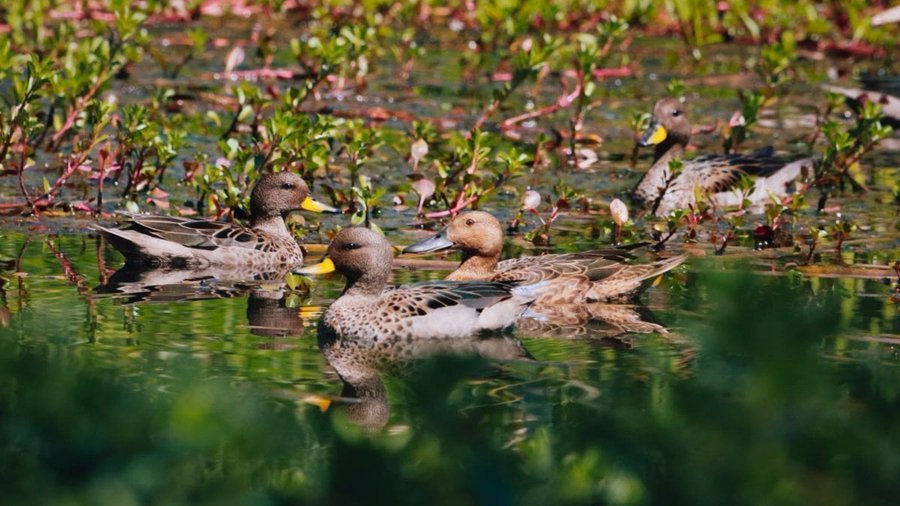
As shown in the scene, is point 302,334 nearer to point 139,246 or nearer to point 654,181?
point 139,246

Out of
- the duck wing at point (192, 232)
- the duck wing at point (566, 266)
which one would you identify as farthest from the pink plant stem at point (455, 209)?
the duck wing at point (566, 266)

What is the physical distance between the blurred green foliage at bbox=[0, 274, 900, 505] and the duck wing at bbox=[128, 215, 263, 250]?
5299 millimetres

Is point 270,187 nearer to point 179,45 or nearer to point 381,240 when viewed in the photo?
point 381,240

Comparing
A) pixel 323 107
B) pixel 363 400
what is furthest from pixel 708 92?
pixel 363 400

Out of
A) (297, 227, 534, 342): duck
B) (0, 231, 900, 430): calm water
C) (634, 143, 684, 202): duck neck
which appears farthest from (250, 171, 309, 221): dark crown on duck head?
(634, 143, 684, 202): duck neck

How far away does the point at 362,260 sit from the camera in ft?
30.2

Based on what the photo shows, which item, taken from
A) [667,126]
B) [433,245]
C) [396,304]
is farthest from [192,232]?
[667,126]

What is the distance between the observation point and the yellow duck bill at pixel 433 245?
10.4 metres

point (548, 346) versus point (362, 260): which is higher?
point (362, 260)

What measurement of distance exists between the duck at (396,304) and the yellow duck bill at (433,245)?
1.06m

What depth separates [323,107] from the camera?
15.7m

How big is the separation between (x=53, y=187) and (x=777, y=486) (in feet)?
25.0

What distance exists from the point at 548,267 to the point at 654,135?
13.5 ft

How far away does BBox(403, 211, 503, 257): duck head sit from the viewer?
10.3 meters
